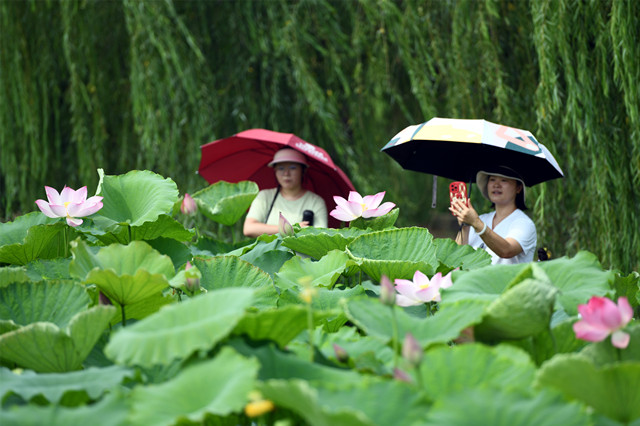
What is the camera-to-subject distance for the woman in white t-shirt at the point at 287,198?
131 inches

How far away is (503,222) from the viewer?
251cm

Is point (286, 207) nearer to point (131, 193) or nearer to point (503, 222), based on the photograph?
point (503, 222)

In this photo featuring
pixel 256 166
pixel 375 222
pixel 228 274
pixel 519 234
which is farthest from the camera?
pixel 256 166

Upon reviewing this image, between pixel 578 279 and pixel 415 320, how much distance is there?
1.03 feet

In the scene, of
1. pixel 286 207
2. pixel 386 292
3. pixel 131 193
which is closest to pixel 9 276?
pixel 131 193

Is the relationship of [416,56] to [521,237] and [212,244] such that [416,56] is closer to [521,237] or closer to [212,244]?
[521,237]

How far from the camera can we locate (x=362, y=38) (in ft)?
13.2

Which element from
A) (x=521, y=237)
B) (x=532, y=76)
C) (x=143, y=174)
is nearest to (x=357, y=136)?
(x=532, y=76)

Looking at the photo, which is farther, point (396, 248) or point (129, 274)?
point (396, 248)

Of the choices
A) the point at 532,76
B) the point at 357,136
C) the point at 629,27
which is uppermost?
the point at 629,27

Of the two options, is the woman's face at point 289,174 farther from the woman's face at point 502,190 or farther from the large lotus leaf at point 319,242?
the large lotus leaf at point 319,242

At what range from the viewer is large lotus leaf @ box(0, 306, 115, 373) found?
0.91 m

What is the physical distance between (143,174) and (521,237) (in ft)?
4.47

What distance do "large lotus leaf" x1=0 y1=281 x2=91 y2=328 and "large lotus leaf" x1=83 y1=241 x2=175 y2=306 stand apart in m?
0.04
